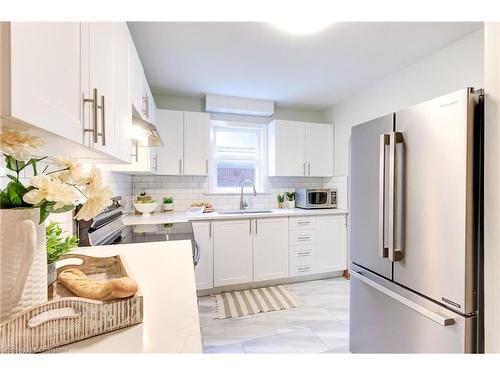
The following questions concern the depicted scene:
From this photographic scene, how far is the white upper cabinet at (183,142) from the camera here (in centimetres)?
291

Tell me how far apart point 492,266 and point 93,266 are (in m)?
1.61

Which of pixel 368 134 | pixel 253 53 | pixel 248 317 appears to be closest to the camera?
pixel 368 134

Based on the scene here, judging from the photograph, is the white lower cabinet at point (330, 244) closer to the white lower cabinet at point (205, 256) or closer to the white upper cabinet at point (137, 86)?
the white lower cabinet at point (205, 256)

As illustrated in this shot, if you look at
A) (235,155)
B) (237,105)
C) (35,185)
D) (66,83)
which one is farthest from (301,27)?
(235,155)

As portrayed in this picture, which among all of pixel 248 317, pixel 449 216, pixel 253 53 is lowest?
pixel 248 317

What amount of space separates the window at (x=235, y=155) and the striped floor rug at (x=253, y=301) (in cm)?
141

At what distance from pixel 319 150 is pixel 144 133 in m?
2.64

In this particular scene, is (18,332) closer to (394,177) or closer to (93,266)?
(93,266)

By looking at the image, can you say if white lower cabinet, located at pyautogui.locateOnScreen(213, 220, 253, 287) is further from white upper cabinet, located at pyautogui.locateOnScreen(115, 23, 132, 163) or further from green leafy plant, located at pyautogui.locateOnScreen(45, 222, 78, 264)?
green leafy plant, located at pyautogui.locateOnScreen(45, 222, 78, 264)

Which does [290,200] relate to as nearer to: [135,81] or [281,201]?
[281,201]

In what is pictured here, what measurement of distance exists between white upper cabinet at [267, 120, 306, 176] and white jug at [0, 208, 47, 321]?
298cm

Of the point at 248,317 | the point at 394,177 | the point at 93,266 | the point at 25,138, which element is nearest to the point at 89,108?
the point at 25,138

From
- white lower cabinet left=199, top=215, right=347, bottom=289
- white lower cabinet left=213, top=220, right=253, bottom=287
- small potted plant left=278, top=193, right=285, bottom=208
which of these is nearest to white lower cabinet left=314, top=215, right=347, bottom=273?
white lower cabinet left=199, top=215, right=347, bottom=289
